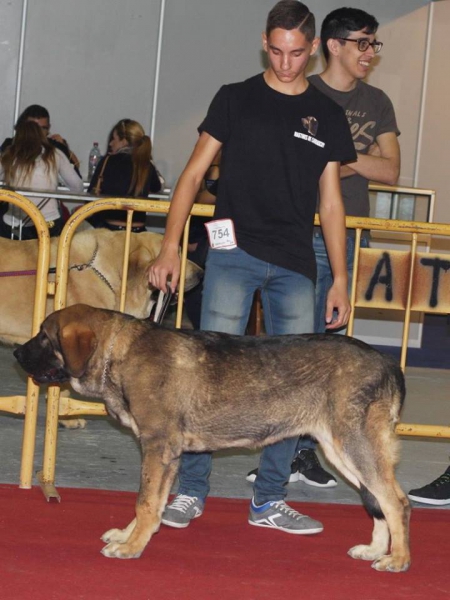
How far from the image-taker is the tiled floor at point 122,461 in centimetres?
584

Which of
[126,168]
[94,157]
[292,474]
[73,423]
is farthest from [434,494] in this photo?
[94,157]

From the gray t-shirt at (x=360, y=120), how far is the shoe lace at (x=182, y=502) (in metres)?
2.05

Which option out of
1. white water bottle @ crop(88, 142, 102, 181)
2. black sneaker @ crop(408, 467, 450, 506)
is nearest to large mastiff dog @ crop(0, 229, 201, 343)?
black sneaker @ crop(408, 467, 450, 506)

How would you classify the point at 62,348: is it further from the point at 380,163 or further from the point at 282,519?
the point at 380,163

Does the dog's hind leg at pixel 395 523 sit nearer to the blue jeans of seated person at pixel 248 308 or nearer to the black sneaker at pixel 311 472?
the blue jeans of seated person at pixel 248 308

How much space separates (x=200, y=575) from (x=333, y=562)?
2.33ft

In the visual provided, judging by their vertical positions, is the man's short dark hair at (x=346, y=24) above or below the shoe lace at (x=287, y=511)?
above

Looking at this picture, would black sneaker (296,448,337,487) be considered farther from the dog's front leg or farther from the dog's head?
the dog's head

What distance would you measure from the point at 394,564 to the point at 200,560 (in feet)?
2.92

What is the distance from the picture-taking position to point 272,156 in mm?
4699

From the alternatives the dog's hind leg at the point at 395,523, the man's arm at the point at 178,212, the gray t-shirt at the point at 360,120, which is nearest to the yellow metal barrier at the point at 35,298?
the man's arm at the point at 178,212

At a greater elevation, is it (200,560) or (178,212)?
(178,212)

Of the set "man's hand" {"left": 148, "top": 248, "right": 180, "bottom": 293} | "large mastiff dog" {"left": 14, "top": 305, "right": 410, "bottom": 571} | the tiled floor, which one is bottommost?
the tiled floor

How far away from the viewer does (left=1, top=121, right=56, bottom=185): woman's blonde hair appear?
9922 millimetres
